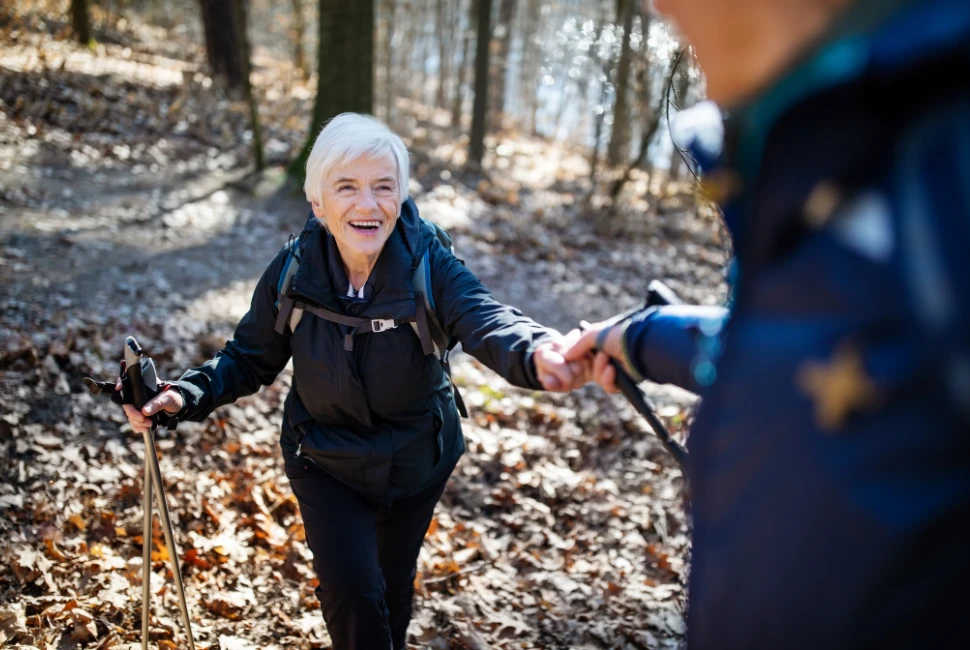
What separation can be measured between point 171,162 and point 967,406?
12077 millimetres

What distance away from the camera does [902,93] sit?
0.97 meters

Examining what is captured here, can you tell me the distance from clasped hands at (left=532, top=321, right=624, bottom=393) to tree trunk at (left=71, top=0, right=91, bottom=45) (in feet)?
56.0

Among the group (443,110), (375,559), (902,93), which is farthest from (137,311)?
(443,110)

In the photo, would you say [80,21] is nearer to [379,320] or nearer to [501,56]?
[379,320]

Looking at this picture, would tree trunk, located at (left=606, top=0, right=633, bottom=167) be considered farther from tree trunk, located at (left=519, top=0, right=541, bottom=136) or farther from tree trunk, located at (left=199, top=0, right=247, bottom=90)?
tree trunk, located at (left=519, top=0, right=541, bottom=136)

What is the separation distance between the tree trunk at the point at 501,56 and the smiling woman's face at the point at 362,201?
23320 millimetres

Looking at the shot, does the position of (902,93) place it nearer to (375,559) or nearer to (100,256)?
(375,559)

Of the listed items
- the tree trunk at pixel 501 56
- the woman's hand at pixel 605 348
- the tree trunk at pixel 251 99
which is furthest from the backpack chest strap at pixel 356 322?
the tree trunk at pixel 501 56

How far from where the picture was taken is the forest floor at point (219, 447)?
171 inches

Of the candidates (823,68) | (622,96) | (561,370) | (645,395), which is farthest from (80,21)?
(823,68)

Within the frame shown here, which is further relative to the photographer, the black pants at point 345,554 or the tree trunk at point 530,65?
the tree trunk at point 530,65

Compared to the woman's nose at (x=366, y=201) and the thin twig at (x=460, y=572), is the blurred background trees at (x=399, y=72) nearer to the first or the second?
the woman's nose at (x=366, y=201)

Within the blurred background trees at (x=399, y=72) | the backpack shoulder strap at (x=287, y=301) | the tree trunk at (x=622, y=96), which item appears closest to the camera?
the backpack shoulder strap at (x=287, y=301)

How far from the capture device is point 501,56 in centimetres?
3075
